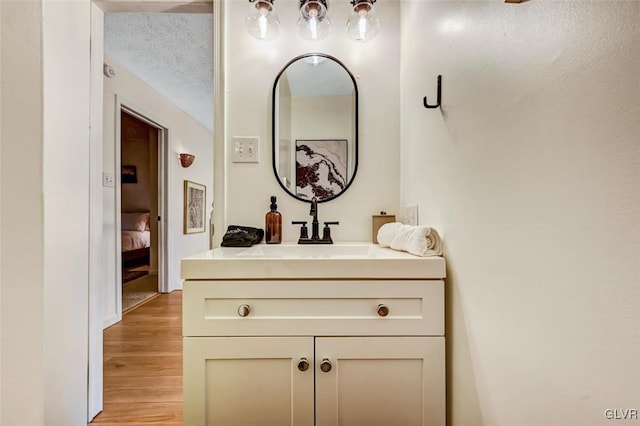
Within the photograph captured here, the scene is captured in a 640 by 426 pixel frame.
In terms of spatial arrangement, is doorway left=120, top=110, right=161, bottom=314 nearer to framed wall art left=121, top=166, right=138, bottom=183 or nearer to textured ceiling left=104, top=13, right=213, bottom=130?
framed wall art left=121, top=166, right=138, bottom=183

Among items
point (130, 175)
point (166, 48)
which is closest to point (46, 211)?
point (166, 48)

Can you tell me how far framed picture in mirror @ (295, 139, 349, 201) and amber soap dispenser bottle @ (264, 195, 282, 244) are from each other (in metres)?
0.19

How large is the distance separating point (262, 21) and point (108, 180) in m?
1.88

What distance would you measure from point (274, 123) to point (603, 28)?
1.22 meters

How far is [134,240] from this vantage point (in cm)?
403

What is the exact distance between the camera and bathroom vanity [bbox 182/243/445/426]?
0.84m

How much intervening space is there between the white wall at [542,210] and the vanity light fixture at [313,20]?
67 cm

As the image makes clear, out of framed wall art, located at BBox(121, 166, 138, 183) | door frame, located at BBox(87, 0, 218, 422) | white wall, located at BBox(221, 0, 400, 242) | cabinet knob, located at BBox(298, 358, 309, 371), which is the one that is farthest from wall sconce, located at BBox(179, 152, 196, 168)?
cabinet knob, located at BBox(298, 358, 309, 371)

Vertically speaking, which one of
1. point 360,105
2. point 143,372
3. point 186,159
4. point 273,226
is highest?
point 186,159

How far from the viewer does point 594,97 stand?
1.32ft

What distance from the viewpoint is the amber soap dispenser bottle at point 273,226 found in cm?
134

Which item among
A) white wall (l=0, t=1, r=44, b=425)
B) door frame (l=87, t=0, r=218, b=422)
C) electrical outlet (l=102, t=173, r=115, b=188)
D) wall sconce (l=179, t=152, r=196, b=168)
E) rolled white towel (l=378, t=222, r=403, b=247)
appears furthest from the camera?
wall sconce (l=179, t=152, r=196, b=168)

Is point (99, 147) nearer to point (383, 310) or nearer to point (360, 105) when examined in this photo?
point (360, 105)

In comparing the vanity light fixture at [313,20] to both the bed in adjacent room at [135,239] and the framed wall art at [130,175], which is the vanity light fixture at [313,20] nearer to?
the bed in adjacent room at [135,239]
